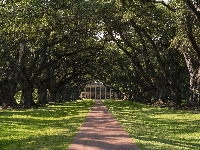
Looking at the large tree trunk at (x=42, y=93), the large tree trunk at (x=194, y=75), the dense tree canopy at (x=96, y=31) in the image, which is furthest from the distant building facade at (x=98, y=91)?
the large tree trunk at (x=194, y=75)

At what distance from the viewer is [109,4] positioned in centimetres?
2372

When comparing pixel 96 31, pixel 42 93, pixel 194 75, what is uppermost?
pixel 96 31

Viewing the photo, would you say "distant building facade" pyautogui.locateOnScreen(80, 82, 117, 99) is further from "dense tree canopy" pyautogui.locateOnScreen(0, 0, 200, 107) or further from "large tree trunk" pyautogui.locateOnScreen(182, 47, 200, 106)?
"large tree trunk" pyautogui.locateOnScreen(182, 47, 200, 106)

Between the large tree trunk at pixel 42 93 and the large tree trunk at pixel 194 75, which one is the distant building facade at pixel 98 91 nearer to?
the large tree trunk at pixel 42 93

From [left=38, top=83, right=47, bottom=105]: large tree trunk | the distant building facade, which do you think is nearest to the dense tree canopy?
[left=38, top=83, right=47, bottom=105]: large tree trunk

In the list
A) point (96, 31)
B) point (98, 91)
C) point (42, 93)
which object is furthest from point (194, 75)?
point (98, 91)

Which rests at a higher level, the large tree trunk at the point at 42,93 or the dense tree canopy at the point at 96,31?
the dense tree canopy at the point at 96,31

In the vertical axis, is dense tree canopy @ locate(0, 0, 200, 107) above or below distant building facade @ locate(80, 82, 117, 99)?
above

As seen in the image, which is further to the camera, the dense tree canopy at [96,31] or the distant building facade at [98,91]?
the distant building facade at [98,91]

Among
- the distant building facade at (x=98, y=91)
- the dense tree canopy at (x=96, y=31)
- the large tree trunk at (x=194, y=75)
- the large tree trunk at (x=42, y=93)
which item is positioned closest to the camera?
the dense tree canopy at (x=96, y=31)

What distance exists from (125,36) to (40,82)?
556 inches

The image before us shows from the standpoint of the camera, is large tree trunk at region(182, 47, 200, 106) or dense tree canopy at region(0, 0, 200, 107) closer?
dense tree canopy at region(0, 0, 200, 107)

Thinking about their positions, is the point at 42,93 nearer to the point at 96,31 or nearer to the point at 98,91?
the point at 96,31

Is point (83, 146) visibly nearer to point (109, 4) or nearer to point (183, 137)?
point (183, 137)
